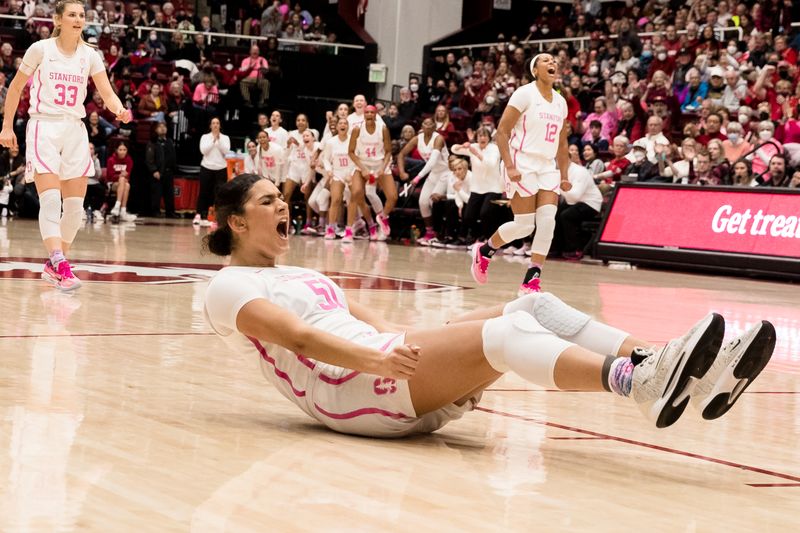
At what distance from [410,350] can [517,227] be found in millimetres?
6845

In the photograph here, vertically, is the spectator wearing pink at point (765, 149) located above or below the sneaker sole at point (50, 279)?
above

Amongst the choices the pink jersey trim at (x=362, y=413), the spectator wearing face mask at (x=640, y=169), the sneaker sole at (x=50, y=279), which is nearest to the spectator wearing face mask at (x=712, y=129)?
the spectator wearing face mask at (x=640, y=169)

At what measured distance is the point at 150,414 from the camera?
3.47m

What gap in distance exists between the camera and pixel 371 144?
17062 millimetres

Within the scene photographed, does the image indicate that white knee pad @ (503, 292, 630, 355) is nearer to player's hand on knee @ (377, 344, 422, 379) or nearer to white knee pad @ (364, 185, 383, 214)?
player's hand on knee @ (377, 344, 422, 379)

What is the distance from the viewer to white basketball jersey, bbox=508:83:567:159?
31.2ft

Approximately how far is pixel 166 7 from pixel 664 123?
12.4m

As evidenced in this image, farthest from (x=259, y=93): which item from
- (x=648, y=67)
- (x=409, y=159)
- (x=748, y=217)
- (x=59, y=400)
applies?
(x=59, y=400)

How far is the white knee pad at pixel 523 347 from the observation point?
9.42ft

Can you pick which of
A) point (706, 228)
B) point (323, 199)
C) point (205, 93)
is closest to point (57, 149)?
point (706, 228)

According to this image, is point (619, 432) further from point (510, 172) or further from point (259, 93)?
point (259, 93)

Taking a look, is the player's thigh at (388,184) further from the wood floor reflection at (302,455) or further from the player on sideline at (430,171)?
the wood floor reflection at (302,455)

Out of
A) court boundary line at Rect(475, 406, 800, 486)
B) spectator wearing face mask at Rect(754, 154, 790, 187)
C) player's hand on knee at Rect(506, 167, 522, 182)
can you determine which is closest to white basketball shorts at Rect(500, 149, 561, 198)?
player's hand on knee at Rect(506, 167, 522, 182)

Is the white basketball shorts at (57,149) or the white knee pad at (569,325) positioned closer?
the white knee pad at (569,325)
